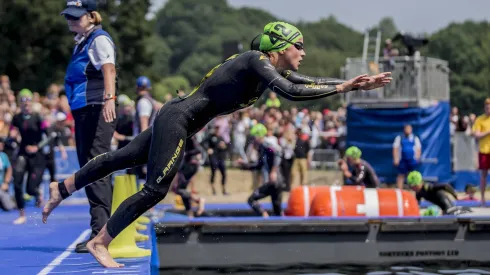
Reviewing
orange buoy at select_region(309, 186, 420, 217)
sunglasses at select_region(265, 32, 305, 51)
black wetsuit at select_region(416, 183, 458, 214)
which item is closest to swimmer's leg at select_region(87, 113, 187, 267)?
sunglasses at select_region(265, 32, 305, 51)

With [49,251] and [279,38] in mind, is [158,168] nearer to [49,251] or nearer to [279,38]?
[279,38]

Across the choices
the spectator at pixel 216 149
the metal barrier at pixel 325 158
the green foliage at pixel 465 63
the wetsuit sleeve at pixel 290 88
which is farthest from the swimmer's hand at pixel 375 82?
the green foliage at pixel 465 63

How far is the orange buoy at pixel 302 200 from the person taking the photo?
15.6 metres

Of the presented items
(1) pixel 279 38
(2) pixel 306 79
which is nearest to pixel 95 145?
(1) pixel 279 38

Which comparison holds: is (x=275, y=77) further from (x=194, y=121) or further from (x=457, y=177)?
(x=457, y=177)

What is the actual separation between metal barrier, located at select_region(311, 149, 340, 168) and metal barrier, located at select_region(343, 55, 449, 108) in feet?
13.1

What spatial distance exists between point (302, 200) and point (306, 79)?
874cm

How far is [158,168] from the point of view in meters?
7.10

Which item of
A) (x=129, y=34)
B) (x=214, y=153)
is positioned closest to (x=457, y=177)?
(x=214, y=153)

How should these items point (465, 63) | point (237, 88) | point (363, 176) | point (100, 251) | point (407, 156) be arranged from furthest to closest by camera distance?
point (465, 63)
point (407, 156)
point (363, 176)
point (100, 251)
point (237, 88)

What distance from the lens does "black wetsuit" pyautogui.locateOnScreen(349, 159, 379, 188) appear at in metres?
17.9

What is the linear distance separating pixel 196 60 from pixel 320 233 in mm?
129160

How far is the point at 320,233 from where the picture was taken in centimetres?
1370

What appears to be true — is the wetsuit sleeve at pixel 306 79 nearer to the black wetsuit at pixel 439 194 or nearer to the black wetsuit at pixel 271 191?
the black wetsuit at pixel 439 194
